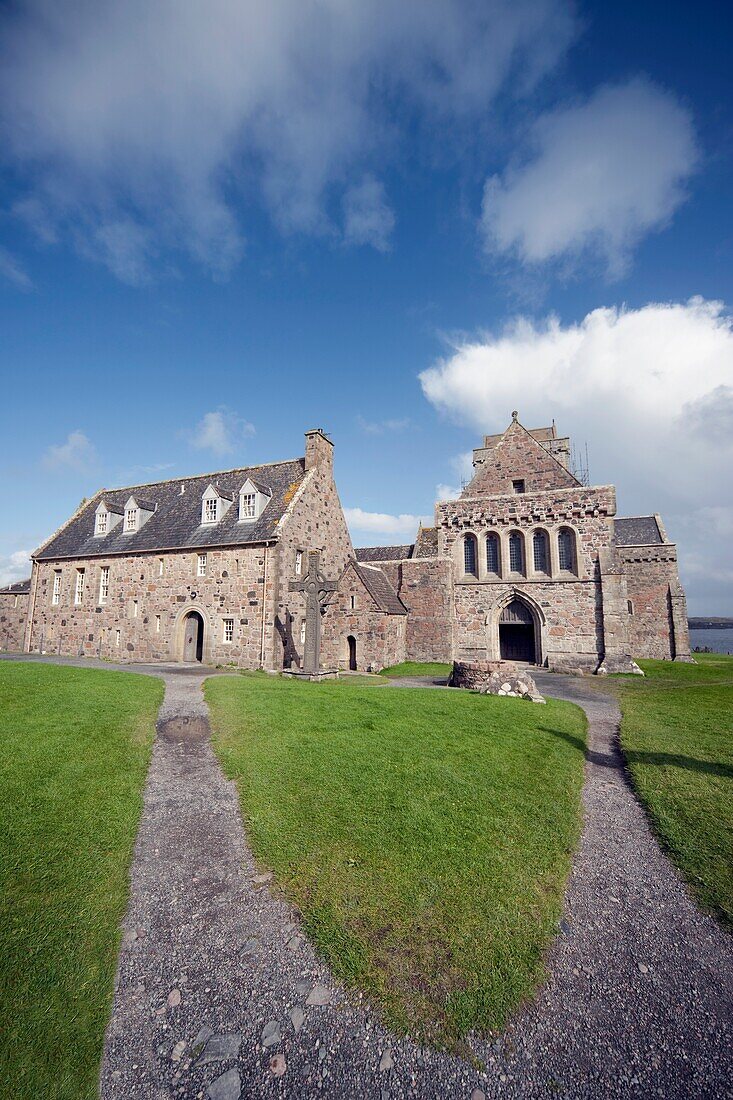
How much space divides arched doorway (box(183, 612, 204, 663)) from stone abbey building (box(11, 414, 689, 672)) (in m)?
0.08

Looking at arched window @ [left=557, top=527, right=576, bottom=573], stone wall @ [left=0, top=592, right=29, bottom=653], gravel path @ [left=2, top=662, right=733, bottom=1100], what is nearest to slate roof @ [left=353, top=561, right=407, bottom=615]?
arched window @ [left=557, top=527, right=576, bottom=573]

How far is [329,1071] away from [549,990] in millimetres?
1956

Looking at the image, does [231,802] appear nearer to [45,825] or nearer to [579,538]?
[45,825]

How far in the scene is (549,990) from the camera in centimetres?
403

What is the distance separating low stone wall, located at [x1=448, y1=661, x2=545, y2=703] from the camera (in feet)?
53.5

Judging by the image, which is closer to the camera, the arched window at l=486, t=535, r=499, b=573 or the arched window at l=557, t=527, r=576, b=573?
the arched window at l=557, t=527, r=576, b=573

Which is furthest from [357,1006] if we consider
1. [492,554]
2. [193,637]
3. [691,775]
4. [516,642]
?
[516,642]

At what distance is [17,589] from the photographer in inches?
1389

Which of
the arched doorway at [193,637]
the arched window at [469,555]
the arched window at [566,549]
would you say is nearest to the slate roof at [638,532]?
the arched window at [566,549]

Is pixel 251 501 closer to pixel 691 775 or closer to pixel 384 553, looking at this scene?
pixel 384 553

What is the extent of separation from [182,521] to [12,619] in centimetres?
1676

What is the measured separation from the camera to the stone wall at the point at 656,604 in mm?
31688

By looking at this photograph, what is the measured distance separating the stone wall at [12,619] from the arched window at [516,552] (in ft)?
110

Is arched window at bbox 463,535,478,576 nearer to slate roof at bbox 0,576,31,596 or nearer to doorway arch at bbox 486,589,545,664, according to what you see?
doorway arch at bbox 486,589,545,664
